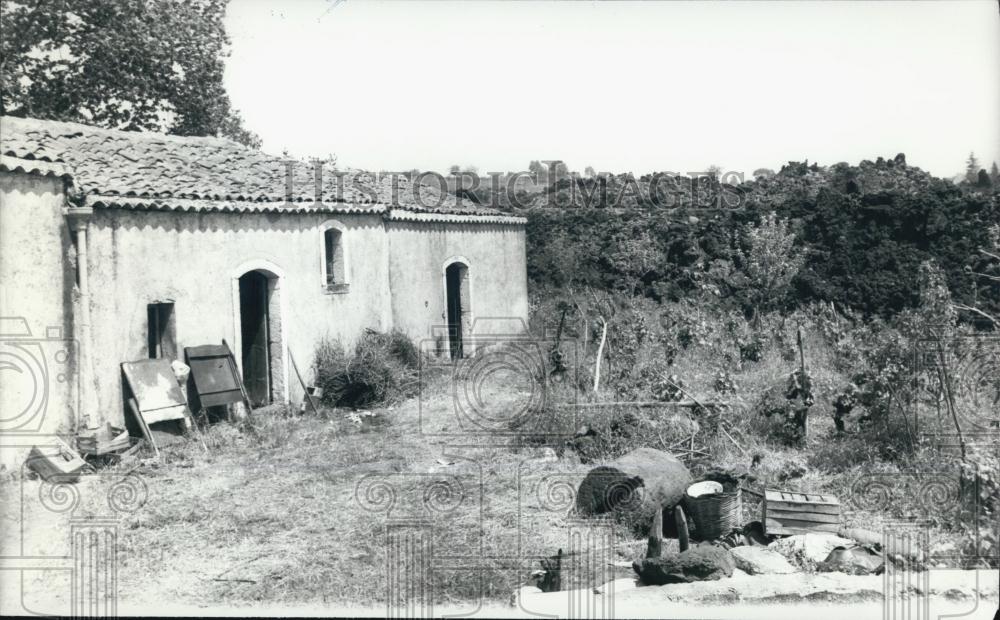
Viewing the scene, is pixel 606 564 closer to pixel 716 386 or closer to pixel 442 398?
pixel 716 386

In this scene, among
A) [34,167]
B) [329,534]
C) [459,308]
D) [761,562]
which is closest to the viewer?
[761,562]

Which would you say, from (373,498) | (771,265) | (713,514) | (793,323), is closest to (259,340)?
(373,498)

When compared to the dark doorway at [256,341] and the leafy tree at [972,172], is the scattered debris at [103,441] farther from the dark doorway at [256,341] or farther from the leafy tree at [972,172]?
the leafy tree at [972,172]

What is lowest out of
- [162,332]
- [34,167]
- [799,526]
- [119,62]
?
[799,526]

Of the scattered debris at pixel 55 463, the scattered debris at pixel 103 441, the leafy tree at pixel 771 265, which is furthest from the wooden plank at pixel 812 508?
the leafy tree at pixel 771 265

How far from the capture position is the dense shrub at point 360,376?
12.5 m

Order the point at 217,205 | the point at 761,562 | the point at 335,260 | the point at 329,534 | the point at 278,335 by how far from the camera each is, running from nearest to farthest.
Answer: the point at 761,562 < the point at 329,534 < the point at 217,205 < the point at 278,335 < the point at 335,260

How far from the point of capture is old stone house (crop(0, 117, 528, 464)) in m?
8.89

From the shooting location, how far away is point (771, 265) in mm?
19953

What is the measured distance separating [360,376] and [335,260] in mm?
2203

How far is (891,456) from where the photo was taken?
332 inches

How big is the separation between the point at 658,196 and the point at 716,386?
58.4 ft

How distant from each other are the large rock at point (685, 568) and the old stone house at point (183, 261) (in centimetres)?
696

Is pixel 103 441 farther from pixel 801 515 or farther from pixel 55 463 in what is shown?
pixel 801 515
